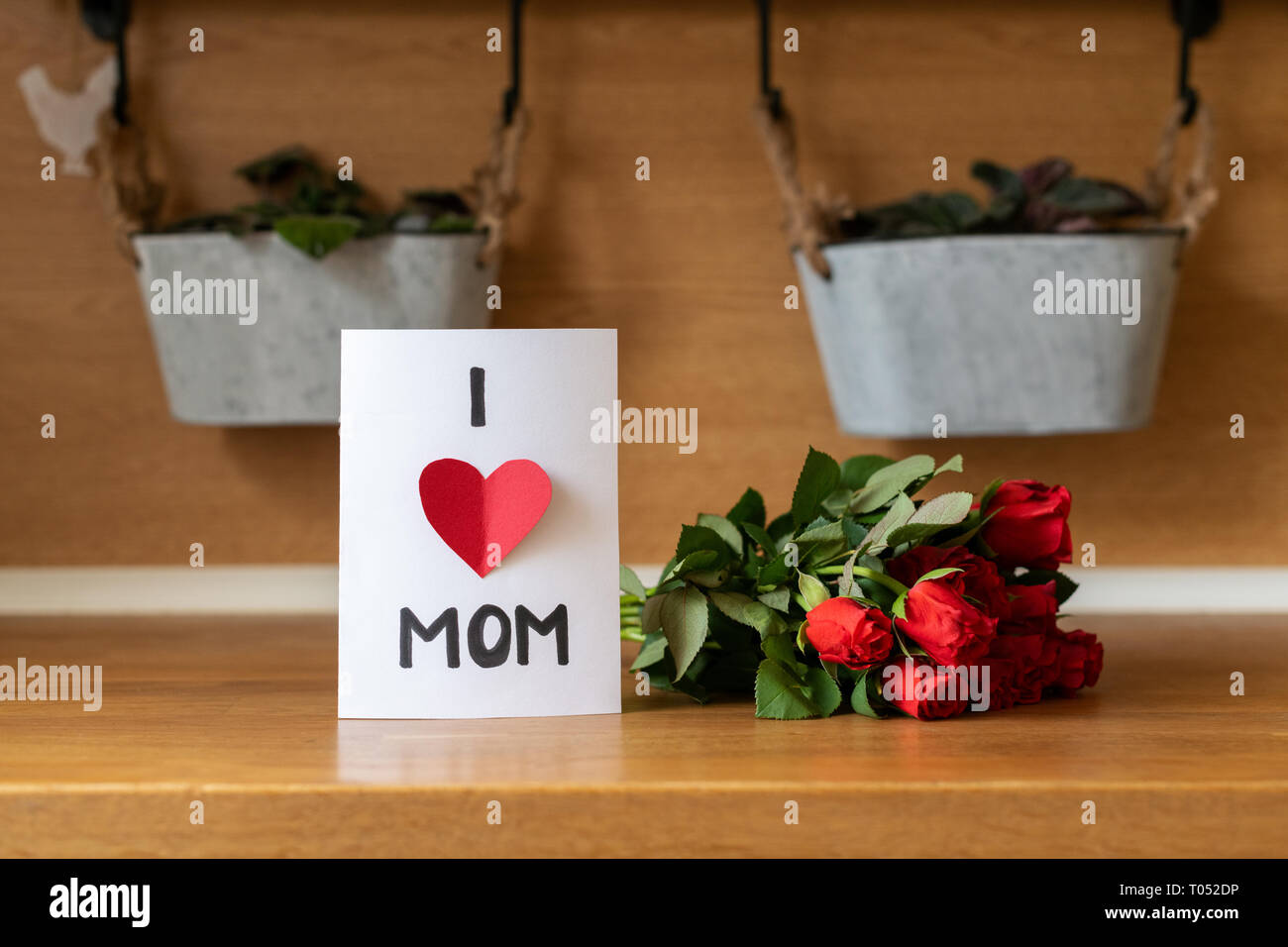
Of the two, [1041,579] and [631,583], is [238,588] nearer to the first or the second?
[631,583]

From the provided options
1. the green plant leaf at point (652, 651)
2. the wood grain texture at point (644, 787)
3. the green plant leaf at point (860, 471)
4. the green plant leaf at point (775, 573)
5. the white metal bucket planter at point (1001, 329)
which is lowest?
the wood grain texture at point (644, 787)

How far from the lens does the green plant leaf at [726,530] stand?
2.50ft

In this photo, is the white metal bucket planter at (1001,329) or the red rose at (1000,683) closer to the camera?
the red rose at (1000,683)

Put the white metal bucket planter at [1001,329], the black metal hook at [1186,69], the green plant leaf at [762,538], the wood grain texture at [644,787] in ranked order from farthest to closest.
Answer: the black metal hook at [1186,69], the white metal bucket planter at [1001,329], the green plant leaf at [762,538], the wood grain texture at [644,787]

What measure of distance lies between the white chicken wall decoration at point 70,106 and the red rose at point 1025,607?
2.91 ft

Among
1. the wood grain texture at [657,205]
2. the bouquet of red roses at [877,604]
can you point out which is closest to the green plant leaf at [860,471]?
the bouquet of red roses at [877,604]

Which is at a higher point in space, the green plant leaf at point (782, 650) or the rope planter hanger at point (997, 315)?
the rope planter hanger at point (997, 315)

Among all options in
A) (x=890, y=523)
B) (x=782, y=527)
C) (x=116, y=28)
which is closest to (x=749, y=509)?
(x=782, y=527)

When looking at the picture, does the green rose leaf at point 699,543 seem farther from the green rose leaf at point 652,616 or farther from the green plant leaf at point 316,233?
the green plant leaf at point 316,233

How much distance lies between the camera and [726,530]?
767 millimetres

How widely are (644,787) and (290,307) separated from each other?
0.59 meters

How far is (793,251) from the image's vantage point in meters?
1.04

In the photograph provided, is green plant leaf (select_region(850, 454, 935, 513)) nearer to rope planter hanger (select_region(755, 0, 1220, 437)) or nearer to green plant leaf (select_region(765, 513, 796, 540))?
green plant leaf (select_region(765, 513, 796, 540))
